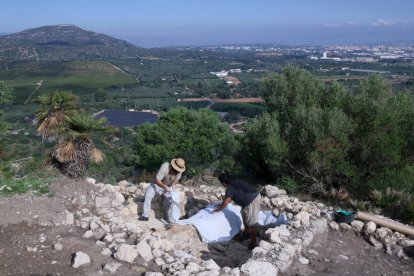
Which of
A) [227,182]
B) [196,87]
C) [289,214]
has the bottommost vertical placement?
[196,87]

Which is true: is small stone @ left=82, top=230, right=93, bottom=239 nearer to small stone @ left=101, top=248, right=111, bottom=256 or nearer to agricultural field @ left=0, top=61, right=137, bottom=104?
small stone @ left=101, top=248, right=111, bottom=256

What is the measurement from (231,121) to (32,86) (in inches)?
1783

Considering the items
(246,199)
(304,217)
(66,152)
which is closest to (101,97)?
(66,152)

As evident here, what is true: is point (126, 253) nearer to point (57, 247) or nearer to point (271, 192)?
point (57, 247)

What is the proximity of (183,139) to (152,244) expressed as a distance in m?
14.0

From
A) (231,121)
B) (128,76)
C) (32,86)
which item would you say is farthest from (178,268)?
(128,76)

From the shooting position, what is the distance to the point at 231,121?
47.4 m

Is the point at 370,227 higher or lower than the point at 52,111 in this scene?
lower

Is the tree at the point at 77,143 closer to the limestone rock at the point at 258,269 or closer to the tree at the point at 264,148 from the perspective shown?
the tree at the point at 264,148

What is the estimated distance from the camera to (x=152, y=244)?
288 inches

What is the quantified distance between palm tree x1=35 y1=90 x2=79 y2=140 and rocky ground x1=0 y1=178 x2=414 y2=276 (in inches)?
147

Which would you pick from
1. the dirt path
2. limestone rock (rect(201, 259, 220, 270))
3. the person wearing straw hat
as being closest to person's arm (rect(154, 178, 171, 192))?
the person wearing straw hat

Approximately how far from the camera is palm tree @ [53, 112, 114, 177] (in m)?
11.4

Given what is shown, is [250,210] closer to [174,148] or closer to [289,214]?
[289,214]
